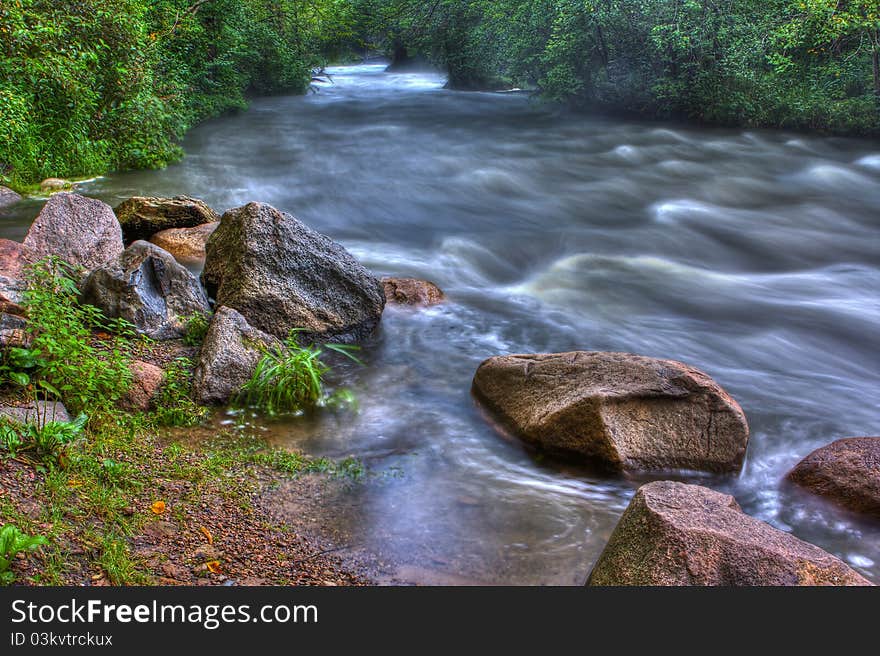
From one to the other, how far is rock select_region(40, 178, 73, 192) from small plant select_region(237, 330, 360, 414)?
7.18 meters

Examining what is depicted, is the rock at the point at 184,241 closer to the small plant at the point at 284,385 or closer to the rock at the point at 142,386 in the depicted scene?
the small plant at the point at 284,385

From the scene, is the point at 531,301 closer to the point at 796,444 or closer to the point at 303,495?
the point at 796,444

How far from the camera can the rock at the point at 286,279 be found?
6.10 metres

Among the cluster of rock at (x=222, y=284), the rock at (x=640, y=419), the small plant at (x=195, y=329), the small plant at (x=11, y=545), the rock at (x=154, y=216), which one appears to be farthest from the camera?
the rock at (x=154, y=216)

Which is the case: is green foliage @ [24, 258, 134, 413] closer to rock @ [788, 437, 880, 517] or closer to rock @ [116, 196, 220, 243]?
rock @ [116, 196, 220, 243]

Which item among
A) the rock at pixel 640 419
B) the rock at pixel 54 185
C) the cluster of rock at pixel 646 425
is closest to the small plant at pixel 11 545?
the cluster of rock at pixel 646 425

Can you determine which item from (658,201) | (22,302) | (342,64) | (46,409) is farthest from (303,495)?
(342,64)

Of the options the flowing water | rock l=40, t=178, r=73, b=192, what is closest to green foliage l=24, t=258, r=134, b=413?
the flowing water

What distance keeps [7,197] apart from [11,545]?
8.59 metres

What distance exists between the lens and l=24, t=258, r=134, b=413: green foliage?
4293 millimetres

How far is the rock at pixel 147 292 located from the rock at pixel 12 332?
43.9 inches

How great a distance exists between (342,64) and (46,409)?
112 ft

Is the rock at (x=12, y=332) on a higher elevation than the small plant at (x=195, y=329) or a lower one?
higher

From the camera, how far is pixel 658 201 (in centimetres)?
1210
